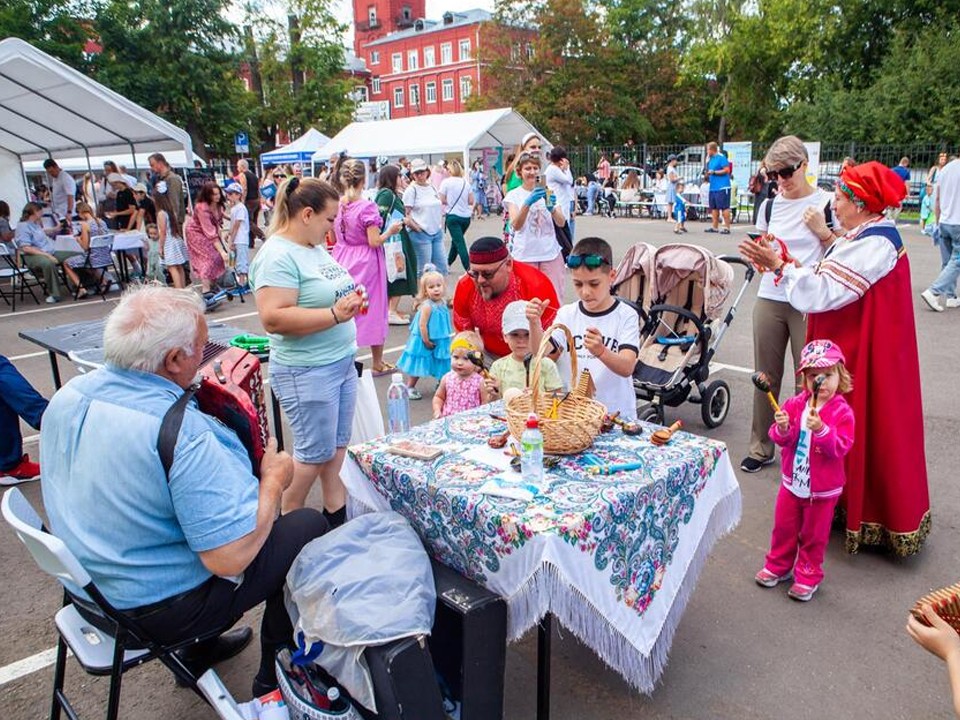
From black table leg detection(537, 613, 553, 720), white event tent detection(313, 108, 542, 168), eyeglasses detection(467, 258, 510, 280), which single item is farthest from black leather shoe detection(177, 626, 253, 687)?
white event tent detection(313, 108, 542, 168)

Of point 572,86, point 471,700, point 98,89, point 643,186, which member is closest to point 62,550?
point 471,700

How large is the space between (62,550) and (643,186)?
982 inches

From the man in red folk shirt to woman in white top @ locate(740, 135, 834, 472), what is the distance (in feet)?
3.92

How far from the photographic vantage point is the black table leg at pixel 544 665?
231 centimetres

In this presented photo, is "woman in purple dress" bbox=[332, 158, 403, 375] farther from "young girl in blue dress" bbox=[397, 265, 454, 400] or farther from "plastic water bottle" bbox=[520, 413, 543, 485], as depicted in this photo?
"plastic water bottle" bbox=[520, 413, 543, 485]

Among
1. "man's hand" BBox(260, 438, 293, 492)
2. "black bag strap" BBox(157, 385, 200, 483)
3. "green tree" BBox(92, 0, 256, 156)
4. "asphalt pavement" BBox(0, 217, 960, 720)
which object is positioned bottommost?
"asphalt pavement" BBox(0, 217, 960, 720)

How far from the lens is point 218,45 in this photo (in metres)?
33.4

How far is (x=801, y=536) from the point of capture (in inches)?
128

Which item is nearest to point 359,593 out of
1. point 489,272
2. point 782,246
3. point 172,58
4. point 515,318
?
point 515,318

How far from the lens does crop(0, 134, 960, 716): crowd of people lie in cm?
210

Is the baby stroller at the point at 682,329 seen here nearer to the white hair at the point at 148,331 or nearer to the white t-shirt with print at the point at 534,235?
the white t-shirt with print at the point at 534,235

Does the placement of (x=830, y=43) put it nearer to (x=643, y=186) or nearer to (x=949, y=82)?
(x=949, y=82)

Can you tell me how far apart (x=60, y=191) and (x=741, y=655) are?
14532 mm

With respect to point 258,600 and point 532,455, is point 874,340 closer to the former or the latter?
point 532,455
